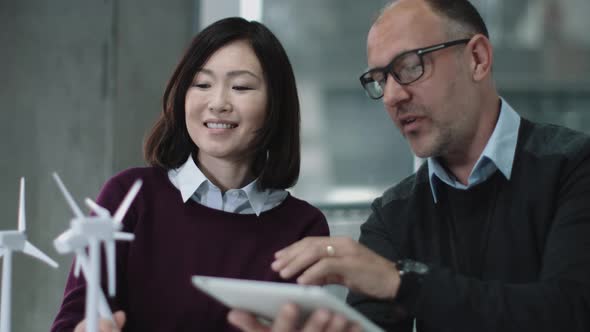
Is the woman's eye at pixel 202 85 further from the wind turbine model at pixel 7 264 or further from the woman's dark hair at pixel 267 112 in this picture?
the wind turbine model at pixel 7 264

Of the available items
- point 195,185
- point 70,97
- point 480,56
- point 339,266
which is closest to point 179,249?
point 195,185

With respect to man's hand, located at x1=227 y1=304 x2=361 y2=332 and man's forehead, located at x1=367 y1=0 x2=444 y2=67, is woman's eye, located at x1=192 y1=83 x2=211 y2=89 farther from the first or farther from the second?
man's hand, located at x1=227 y1=304 x2=361 y2=332

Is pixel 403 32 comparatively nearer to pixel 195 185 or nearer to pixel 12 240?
pixel 195 185

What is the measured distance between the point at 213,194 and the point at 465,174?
2.07ft

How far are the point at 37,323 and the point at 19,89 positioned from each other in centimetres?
90

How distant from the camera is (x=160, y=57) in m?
2.62

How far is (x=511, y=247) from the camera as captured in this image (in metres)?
1.47

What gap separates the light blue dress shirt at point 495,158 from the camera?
1514 millimetres

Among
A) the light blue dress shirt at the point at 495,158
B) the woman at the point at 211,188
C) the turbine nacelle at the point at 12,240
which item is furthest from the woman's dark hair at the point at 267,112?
the turbine nacelle at the point at 12,240

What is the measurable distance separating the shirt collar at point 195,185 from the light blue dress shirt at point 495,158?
438 millimetres

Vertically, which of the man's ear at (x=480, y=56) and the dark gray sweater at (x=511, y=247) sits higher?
the man's ear at (x=480, y=56)

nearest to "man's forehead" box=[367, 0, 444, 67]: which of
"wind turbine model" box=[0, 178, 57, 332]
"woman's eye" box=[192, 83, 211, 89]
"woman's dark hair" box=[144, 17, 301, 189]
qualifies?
"woman's dark hair" box=[144, 17, 301, 189]

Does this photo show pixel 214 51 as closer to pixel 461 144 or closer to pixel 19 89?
pixel 461 144

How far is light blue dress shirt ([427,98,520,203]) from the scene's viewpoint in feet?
4.97
